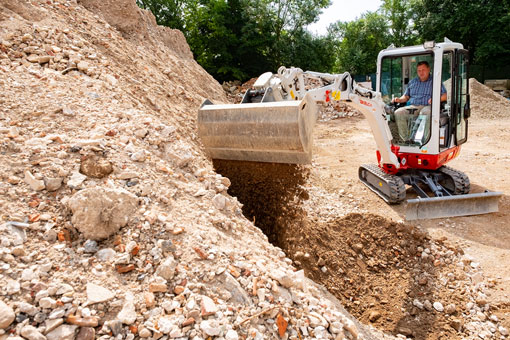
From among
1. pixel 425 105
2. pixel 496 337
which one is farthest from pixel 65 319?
pixel 425 105

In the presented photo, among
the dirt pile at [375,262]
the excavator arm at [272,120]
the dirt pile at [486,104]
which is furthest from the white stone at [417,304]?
the dirt pile at [486,104]

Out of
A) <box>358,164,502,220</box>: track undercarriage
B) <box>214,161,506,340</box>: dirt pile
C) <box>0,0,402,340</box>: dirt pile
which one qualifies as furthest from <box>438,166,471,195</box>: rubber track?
<box>0,0,402,340</box>: dirt pile

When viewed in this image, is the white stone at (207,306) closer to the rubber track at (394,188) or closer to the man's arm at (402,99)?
the rubber track at (394,188)

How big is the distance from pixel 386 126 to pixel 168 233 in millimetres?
4372

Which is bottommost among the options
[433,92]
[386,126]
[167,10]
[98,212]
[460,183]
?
[460,183]

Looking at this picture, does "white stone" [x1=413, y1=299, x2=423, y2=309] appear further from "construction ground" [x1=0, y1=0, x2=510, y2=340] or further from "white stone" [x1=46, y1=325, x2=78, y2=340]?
"white stone" [x1=46, y1=325, x2=78, y2=340]

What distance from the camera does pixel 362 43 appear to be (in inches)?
1131

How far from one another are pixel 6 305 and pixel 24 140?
1694 mm

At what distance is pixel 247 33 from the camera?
2022 centimetres

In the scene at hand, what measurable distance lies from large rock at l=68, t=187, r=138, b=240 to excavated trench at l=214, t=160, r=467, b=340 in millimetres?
2121

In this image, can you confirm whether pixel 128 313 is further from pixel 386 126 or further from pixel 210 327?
pixel 386 126

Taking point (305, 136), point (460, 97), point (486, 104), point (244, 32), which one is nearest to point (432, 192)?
point (460, 97)

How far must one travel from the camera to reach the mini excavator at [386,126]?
14.1ft

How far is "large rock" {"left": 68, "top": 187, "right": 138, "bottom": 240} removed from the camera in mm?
2760
